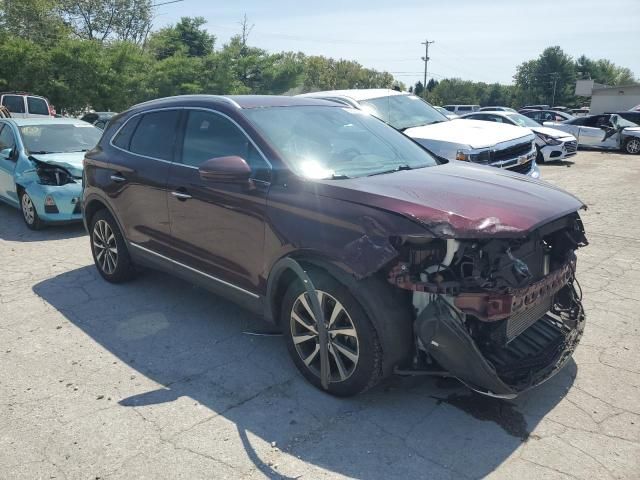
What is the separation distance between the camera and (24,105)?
1936 cm

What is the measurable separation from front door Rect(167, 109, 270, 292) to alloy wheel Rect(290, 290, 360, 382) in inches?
18.4

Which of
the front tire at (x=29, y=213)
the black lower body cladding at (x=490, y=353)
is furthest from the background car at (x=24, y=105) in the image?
the black lower body cladding at (x=490, y=353)

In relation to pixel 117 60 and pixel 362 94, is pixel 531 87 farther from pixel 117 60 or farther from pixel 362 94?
pixel 362 94

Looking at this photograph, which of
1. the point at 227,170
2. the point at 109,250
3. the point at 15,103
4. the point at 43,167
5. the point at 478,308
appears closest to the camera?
the point at 478,308

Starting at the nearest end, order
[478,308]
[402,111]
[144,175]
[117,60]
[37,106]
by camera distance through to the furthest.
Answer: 1. [478,308]
2. [144,175]
3. [402,111]
4. [37,106]
5. [117,60]

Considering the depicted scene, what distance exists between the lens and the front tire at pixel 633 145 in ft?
Result: 59.1

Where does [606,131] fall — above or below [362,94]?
below

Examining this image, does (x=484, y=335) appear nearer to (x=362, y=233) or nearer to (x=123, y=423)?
(x=362, y=233)

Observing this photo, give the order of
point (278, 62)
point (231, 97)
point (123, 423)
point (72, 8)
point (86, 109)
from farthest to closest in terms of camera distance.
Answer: point (72, 8), point (278, 62), point (86, 109), point (231, 97), point (123, 423)

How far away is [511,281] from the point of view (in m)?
2.89

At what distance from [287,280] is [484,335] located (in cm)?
129

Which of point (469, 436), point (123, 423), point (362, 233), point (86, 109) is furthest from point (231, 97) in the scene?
point (86, 109)

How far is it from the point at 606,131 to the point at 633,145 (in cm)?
105

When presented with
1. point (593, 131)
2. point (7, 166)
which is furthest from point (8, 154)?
point (593, 131)
